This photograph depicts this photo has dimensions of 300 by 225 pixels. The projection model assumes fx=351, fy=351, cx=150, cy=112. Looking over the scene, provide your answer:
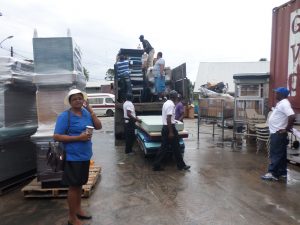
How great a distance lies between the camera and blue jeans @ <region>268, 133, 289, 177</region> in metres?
6.39

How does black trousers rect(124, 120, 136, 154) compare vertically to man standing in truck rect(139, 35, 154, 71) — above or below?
below

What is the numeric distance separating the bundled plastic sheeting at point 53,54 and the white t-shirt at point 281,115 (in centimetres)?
370

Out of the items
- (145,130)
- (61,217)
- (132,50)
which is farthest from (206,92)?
(61,217)

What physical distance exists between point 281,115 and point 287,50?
1.69 m

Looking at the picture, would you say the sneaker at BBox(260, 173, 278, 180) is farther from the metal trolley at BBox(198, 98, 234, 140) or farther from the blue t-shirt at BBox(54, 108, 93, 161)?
the metal trolley at BBox(198, 98, 234, 140)

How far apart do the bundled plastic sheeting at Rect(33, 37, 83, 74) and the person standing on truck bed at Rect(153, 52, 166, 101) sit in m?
5.14

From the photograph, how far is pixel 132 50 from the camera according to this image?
12125mm

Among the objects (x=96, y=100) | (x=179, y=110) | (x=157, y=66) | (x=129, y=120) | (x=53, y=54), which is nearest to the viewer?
(x=53, y=54)

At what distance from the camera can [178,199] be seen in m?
5.44

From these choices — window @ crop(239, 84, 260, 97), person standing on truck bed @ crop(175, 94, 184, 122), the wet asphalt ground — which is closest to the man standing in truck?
person standing on truck bed @ crop(175, 94, 184, 122)

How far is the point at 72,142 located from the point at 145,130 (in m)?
4.43

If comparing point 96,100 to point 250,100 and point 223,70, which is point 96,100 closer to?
point 223,70

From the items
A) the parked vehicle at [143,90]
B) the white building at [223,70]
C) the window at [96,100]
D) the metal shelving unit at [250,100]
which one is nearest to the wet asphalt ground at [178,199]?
the metal shelving unit at [250,100]

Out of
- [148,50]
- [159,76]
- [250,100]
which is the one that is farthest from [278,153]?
[148,50]
